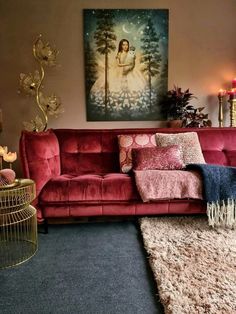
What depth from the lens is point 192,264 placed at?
1696 mm

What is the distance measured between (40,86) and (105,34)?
40.7 inches

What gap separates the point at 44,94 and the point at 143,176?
2012mm

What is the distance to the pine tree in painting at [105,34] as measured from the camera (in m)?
3.46

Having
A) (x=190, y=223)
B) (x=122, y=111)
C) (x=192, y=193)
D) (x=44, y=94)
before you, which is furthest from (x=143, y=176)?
(x=44, y=94)

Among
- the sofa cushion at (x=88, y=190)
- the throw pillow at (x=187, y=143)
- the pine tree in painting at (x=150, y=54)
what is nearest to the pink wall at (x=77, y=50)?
the pine tree in painting at (x=150, y=54)

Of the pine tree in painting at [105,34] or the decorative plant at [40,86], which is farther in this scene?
the pine tree in painting at [105,34]

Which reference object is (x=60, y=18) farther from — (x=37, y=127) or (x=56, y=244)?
(x=56, y=244)

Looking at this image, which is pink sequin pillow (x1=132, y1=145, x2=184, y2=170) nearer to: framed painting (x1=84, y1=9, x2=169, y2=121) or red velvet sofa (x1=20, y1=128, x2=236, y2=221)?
red velvet sofa (x1=20, y1=128, x2=236, y2=221)

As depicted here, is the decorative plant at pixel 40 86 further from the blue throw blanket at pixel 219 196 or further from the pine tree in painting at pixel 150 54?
the blue throw blanket at pixel 219 196

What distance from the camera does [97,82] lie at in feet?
11.6

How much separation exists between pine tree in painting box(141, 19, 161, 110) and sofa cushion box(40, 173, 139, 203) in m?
1.70

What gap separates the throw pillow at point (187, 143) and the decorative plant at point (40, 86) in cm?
141

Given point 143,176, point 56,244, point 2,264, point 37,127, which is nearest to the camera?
point 2,264

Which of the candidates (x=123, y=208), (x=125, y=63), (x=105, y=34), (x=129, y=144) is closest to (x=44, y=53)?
(x=105, y=34)
